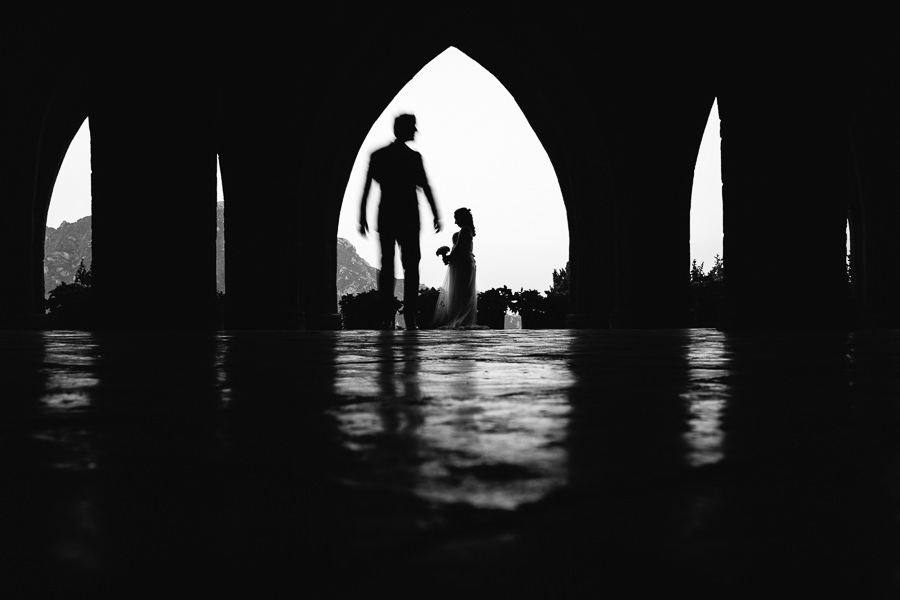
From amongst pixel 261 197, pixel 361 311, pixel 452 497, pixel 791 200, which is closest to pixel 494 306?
pixel 361 311

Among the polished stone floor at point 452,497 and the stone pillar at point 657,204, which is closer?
the polished stone floor at point 452,497

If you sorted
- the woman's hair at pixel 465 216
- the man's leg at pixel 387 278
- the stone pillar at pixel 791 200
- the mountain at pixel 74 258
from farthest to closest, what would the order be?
the mountain at pixel 74 258, the woman's hair at pixel 465 216, the man's leg at pixel 387 278, the stone pillar at pixel 791 200

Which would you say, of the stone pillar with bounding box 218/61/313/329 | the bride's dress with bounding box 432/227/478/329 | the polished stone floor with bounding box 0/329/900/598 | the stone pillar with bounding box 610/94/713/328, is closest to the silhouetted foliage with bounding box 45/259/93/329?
the stone pillar with bounding box 218/61/313/329

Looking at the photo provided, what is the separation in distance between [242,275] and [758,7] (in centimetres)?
968

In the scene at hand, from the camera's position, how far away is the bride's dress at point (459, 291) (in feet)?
42.7

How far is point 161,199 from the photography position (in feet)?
25.5

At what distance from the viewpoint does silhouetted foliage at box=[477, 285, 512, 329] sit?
17.8 metres

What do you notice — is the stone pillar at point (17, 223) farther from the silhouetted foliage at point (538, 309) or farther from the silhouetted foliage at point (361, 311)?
the silhouetted foliage at point (538, 309)

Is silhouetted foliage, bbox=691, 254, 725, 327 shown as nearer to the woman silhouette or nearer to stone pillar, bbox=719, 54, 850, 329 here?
the woman silhouette

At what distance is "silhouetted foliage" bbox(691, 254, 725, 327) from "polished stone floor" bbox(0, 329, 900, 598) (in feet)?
46.6

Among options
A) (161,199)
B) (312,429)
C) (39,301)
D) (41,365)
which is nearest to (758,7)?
(161,199)

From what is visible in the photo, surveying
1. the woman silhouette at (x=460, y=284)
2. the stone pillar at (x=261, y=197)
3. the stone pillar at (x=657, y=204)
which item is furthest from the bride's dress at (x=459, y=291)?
the stone pillar at (x=657, y=204)

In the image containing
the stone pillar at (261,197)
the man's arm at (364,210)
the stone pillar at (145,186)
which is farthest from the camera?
the stone pillar at (261,197)

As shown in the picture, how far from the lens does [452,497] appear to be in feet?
2.19
